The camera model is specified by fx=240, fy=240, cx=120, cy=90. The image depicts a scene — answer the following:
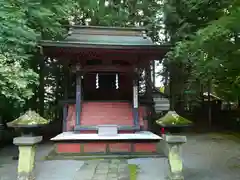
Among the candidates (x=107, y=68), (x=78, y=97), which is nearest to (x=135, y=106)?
(x=107, y=68)

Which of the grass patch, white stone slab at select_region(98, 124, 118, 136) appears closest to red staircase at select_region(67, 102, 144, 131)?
white stone slab at select_region(98, 124, 118, 136)

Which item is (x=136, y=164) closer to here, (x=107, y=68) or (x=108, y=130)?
(x=108, y=130)

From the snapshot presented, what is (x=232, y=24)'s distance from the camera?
3.80 metres

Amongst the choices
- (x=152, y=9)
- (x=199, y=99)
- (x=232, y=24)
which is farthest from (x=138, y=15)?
(x=232, y=24)

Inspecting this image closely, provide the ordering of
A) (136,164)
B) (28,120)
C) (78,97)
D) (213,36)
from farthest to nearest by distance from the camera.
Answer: (78,97) < (136,164) < (213,36) < (28,120)

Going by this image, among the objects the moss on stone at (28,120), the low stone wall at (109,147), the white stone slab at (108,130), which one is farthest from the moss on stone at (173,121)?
the white stone slab at (108,130)

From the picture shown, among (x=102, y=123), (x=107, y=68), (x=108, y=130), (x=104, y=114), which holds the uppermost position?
(x=107, y=68)

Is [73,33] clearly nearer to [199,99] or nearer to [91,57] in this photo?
[91,57]

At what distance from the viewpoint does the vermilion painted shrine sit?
22.4 feet

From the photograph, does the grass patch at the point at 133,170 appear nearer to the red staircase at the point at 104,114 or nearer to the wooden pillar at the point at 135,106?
the wooden pillar at the point at 135,106

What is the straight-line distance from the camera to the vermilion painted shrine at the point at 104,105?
6.83m

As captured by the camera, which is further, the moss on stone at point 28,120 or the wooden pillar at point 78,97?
the wooden pillar at point 78,97

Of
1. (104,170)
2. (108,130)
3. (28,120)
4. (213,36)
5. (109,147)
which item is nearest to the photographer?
(28,120)

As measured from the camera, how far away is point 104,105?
8.82 m
